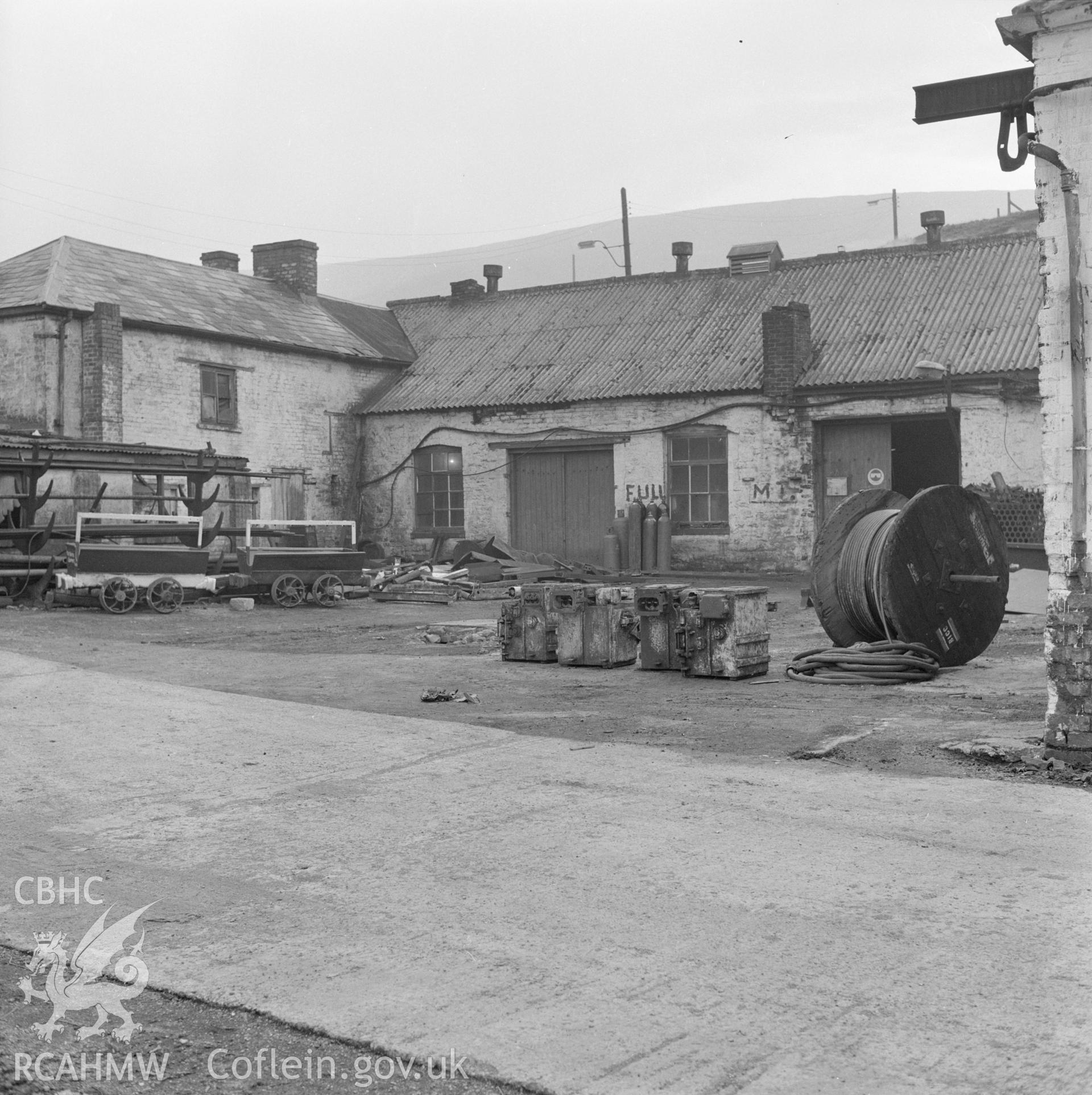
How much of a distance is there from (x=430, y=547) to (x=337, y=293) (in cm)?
13620

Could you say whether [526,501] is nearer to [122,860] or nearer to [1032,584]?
[1032,584]

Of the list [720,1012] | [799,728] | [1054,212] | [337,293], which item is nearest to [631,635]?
[799,728]

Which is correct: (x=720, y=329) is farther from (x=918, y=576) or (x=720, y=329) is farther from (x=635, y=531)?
(x=918, y=576)

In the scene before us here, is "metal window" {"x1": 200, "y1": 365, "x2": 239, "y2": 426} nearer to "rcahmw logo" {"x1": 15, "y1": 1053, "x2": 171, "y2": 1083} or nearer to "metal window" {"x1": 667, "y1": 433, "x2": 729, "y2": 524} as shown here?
"metal window" {"x1": 667, "y1": 433, "x2": 729, "y2": 524}

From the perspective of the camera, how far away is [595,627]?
11.1 meters

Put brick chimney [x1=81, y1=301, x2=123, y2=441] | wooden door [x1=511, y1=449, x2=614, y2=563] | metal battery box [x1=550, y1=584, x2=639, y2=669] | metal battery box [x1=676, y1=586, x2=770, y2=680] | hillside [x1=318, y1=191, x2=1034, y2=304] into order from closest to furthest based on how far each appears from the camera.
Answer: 1. metal battery box [x1=676, y1=586, x2=770, y2=680]
2. metal battery box [x1=550, y1=584, x2=639, y2=669]
3. brick chimney [x1=81, y1=301, x2=123, y2=441]
4. wooden door [x1=511, y1=449, x2=614, y2=563]
5. hillside [x1=318, y1=191, x2=1034, y2=304]

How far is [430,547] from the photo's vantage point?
2731 cm

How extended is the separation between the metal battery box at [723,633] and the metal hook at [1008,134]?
4.11 metres

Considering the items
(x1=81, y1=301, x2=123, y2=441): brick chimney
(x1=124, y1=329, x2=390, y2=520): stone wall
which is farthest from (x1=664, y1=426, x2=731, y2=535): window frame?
(x1=81, y1=301, x2=123, y2=441): brick chimney

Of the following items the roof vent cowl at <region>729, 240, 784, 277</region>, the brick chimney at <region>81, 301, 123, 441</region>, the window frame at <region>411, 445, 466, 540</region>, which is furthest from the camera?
the roof vent cowl at <region>729, 240, 784, 277</region>

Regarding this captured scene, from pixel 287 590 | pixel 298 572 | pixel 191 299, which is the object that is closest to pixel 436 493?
pixel 191 299

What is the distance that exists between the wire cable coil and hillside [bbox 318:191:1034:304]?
125 m

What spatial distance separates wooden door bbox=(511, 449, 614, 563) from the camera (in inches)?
1008

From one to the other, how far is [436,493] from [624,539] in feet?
16.1
